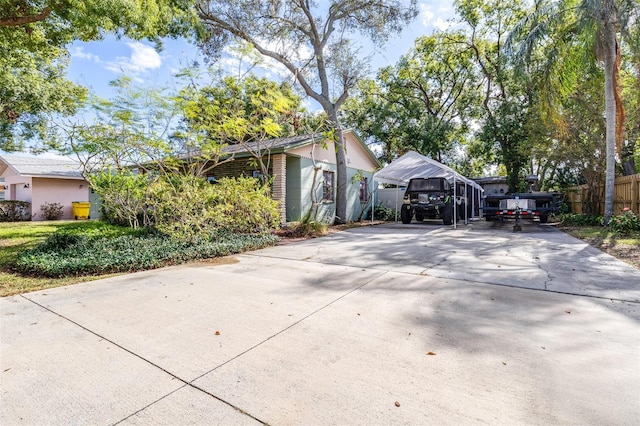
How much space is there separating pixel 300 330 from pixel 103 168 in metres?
7.74

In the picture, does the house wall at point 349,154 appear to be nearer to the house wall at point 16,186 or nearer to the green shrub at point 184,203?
the green shrub at point 184,203

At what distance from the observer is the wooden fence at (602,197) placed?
9.54 meters

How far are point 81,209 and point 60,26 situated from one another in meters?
13.0

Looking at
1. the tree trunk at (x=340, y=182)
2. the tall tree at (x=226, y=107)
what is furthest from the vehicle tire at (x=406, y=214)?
the tall tree at (x=226, y=107)

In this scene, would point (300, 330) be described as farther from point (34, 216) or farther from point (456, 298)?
point (34, 216)

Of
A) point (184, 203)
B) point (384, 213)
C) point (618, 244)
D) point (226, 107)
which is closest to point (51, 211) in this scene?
point (226, 107)

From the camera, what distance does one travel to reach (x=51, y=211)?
640 inches

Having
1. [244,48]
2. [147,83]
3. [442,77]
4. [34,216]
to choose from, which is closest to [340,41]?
[244,48]

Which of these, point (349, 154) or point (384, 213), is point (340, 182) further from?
point (384, 213)

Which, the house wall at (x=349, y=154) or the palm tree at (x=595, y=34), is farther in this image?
the house wall at (x=349, y=154)

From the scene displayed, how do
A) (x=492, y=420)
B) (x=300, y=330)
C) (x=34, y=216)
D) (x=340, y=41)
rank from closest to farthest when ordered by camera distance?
(x=492, y=420), (x=300, y=330), (x=340, y=41), (x=34, y=216)

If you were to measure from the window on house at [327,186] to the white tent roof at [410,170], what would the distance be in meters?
2.10

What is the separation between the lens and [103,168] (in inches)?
304

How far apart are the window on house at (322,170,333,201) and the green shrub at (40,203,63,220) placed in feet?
49.7
